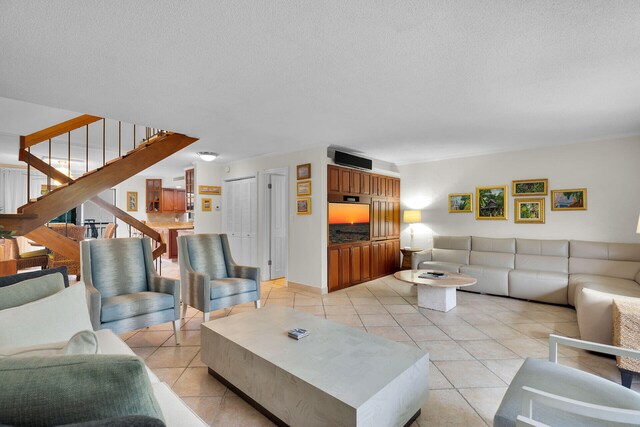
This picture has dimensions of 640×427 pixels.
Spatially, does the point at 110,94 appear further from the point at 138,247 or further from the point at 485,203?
the point at 485,203

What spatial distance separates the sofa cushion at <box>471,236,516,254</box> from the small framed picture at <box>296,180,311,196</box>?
306 centimetres

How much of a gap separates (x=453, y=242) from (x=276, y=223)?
3.30m

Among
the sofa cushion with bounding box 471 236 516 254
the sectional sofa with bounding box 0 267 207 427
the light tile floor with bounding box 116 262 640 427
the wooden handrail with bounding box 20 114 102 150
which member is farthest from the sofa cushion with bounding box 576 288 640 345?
the wooden handrail with bounding box 20 114 102 150

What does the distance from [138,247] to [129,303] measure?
0.73 m

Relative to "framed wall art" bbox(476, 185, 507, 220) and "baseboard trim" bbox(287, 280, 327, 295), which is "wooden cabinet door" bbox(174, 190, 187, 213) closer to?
"baseboard trim" bbox(287, 280, 327, 295)

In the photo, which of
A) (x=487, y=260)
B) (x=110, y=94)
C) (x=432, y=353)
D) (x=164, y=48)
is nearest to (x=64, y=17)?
(x=164, y=48)

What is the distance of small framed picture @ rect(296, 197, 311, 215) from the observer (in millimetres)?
4914

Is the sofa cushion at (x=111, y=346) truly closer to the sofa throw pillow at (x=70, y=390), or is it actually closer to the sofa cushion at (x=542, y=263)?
the sofa throw pillow at (x=70, y=390)

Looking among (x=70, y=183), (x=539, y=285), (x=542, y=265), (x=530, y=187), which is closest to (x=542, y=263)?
(x=542, y=265)

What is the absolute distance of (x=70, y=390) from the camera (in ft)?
2.15

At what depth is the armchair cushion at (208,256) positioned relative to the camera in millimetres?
3650

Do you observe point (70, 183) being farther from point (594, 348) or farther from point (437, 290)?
point (594, 348)

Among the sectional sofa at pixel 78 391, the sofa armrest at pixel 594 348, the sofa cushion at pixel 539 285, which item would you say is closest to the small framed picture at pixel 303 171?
the sofa cushion at pixel 539 285

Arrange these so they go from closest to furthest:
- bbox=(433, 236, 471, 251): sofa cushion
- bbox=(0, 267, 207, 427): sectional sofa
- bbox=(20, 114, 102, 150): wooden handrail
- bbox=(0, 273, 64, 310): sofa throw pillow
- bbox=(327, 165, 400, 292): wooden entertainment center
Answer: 1. bbox=(0, 267, 207, 427): sectional sofa
2. bbox=(0, 273, 64, 310): sofa throw pillow
3. bbox=(20, 114, 102, 150): wooden handrail
4. bbox=(327, 165, 400, 292): wooden entertainment center
5. bbox=(433, 236, 471, 251): sofa cushion
